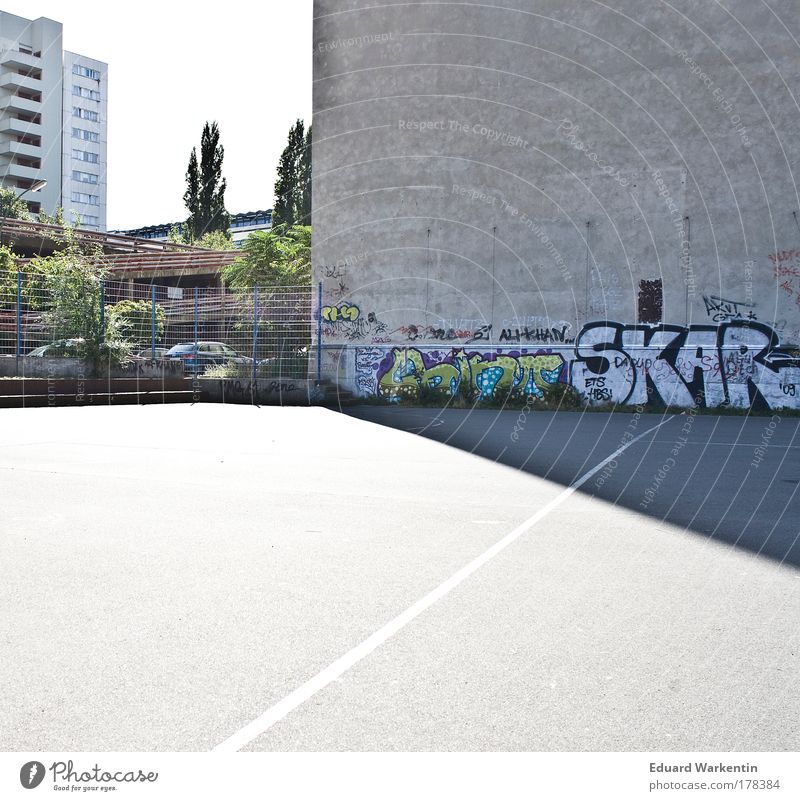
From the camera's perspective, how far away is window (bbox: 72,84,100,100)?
4045 inches

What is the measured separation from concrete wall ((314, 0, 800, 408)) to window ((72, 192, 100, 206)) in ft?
275

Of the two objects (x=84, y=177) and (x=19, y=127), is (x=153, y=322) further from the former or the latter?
(x=84, y=177)

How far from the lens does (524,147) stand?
23.7m

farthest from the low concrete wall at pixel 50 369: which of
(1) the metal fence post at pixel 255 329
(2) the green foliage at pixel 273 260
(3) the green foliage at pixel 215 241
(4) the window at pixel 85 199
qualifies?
(4) the window at pixel 85 199

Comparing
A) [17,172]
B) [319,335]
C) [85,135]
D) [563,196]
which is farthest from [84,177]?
[563,196]

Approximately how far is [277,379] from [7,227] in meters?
28.7

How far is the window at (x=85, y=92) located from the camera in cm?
10275

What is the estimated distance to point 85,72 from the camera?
104 m

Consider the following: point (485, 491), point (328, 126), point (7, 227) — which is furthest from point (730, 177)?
point (7, 227)

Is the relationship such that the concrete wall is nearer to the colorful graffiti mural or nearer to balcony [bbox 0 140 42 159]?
the colorful graffiti mural

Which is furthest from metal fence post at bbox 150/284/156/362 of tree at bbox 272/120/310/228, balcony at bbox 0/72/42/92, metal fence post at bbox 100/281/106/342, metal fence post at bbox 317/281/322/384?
balcony at bbox 0/72/42/92

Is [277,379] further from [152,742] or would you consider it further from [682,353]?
[152,742]

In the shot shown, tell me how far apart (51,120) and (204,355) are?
85.5m

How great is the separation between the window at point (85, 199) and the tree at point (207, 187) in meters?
36.2
